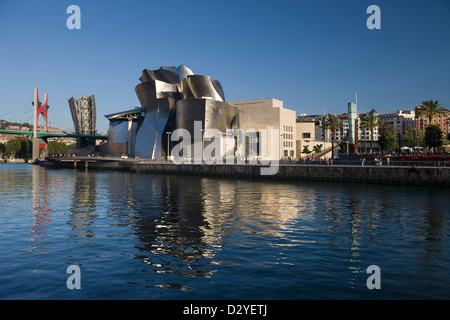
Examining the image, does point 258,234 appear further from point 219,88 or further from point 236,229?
point 219,88

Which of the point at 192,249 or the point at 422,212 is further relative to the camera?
the point at 422,212

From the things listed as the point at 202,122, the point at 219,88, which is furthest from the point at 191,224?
the point at 219,88

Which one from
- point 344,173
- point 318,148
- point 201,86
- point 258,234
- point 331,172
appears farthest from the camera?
point 318,148

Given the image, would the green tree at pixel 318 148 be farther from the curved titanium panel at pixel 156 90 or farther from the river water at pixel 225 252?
the river water at pixel 225 252

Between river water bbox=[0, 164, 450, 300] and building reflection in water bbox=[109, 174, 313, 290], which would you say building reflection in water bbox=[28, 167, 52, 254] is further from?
building reflection in water bbox=[109, 174, 313, 290]

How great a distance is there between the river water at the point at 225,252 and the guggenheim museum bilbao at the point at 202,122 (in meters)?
56.6

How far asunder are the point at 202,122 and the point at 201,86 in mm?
10158

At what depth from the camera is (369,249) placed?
1128 centimetres

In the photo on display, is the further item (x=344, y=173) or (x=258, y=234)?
(x=344, y=173)

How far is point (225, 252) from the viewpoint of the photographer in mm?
10945

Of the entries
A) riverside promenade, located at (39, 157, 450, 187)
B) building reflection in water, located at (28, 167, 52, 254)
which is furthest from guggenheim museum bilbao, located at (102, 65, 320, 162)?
building reflection in water, located at (28, 167, 52, 254)

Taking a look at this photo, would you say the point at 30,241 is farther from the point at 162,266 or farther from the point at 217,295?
the point at 217,295

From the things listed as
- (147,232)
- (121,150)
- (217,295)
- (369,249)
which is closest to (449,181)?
(369,249)

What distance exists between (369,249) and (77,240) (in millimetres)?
10287
